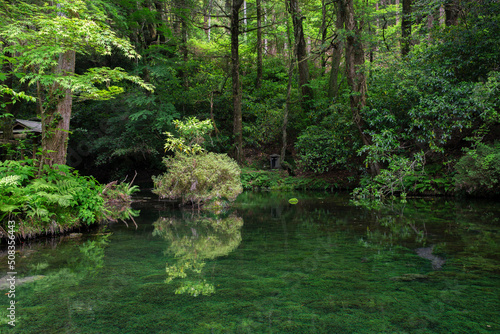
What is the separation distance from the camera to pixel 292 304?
9.36ft

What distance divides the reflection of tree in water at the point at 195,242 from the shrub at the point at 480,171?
6.54m

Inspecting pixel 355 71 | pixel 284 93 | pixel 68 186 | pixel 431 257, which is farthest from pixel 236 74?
pixel 431 257

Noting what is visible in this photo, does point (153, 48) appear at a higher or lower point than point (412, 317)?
higher

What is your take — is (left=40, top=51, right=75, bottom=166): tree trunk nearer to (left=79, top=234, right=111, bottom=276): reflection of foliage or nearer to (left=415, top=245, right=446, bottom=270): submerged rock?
(left=79, top=234, right=111, bottom=276): reflection of foliage

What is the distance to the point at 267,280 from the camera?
3.46 metres

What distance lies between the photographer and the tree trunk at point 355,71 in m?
11.4

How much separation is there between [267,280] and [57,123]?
5.79 meters

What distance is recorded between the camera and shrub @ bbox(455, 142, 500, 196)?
8469 millimetres

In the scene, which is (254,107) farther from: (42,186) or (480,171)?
(42,186)

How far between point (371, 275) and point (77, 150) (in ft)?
53.6

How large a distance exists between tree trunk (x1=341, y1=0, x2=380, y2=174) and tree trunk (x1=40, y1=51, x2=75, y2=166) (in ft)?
28.7

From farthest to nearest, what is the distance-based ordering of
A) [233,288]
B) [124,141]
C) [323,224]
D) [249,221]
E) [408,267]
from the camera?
[124,141]
[249,221]
[323,224]
[408,267]
[233,288]

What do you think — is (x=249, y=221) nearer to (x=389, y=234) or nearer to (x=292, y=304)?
(x=389, y=234)

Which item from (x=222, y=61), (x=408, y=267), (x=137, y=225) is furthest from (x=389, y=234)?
(x=222, y=61)
